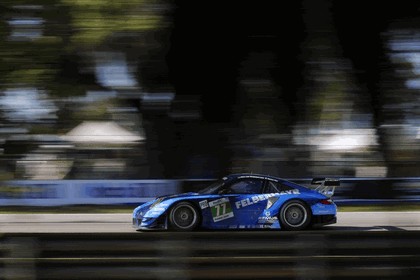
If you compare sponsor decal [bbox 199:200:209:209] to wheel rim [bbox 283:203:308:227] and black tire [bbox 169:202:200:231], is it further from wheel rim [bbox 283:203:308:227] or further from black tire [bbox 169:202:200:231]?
wheel rim [bbox 283:203:308:227]

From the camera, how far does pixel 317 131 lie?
18.9m

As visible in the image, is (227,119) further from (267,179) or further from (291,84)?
(267,179)

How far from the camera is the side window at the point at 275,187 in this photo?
525 inches

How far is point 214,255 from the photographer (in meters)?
5.54

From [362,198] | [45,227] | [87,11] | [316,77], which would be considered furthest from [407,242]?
[362,198]

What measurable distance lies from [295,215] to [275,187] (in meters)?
0.61

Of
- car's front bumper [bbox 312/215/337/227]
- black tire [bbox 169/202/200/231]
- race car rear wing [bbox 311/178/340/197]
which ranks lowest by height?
car's front bumper [bbox 312/215/337/227]

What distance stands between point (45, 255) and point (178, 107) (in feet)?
47.9

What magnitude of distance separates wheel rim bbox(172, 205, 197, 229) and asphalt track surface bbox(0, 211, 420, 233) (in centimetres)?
166

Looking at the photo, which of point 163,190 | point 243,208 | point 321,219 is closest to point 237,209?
point 243,208

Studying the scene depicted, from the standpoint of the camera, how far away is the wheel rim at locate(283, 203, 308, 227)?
13.2 m

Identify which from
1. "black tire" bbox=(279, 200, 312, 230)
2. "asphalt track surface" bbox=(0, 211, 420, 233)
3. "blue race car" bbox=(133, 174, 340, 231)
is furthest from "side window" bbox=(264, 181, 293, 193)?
"asphalt track surface" bbox=(0, 211, 420, 233)

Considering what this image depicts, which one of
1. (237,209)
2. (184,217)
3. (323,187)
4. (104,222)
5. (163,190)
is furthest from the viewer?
(163,190)

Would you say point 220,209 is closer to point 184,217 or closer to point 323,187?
point 184,217
